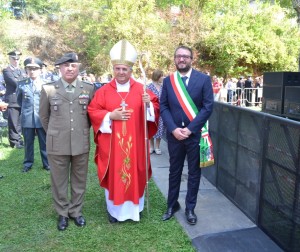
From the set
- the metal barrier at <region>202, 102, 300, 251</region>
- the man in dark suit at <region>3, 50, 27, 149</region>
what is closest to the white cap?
the metal barrier at <region>202, 102, 300, 251</region>

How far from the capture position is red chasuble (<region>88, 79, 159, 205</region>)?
362cm

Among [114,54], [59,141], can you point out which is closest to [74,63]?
[114,54]

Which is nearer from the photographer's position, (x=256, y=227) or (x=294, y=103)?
(x=256, y=227)

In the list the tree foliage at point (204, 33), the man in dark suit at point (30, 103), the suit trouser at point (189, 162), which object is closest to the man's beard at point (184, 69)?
the suit trouser at point (189, 162)

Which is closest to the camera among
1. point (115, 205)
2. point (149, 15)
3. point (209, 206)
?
point (115, 205)

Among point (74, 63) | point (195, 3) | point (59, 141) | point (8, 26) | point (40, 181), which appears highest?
point (195, 3)

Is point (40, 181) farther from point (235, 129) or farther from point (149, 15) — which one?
point (149, 15)

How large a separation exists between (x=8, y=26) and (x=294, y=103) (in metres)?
25.4

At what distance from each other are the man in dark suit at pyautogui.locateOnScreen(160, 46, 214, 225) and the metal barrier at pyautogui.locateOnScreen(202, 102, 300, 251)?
636mm

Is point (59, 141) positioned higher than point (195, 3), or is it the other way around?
point (195, 3)

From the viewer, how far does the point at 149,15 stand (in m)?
22.3

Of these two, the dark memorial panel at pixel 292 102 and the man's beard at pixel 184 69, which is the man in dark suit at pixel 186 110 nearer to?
the man's beard at pixel 184 69

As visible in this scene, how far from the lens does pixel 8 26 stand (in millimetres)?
25844

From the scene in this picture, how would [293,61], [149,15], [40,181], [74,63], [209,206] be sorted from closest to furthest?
[74,63] → [209,206] → [40,181] → [149,15] → [293,61]
